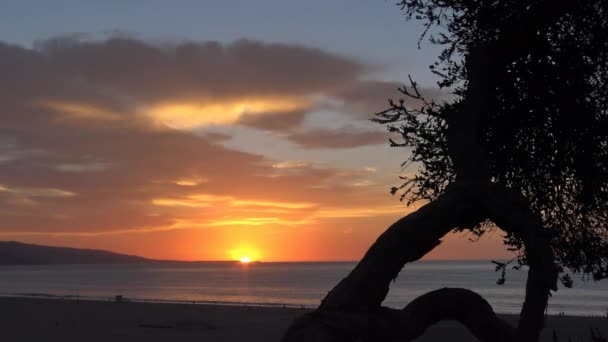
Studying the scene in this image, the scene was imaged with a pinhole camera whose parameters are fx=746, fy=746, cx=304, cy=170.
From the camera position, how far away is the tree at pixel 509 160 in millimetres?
6023

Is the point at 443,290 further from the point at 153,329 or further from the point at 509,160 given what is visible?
the point at 153,329

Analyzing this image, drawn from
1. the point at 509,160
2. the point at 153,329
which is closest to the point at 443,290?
the point at 509,160

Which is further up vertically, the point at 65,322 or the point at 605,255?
the point at 605,255

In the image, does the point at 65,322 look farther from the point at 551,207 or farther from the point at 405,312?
the point at 405,312

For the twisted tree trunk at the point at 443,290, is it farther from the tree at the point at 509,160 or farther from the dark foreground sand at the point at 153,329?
the dark foreground sand at the point at 153,329

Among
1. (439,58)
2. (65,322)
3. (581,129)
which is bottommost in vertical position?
(65,322)

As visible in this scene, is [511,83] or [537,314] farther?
[511,83]

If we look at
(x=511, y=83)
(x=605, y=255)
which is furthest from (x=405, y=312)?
(x=605, y=255)

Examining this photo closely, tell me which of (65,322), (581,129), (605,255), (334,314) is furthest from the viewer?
(65,322)

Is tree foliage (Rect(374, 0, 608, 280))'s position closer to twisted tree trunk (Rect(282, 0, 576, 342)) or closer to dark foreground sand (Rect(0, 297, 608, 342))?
twisted tree trunk (Rect(282, 0, 576, 342))

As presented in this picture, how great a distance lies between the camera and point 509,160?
1012cm

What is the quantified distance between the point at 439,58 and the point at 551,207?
2.88 m

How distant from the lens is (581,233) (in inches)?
445

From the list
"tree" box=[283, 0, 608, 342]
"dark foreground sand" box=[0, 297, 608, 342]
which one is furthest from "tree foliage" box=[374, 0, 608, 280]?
"dark foreground sand" box=[0, 297, 608, 342]
